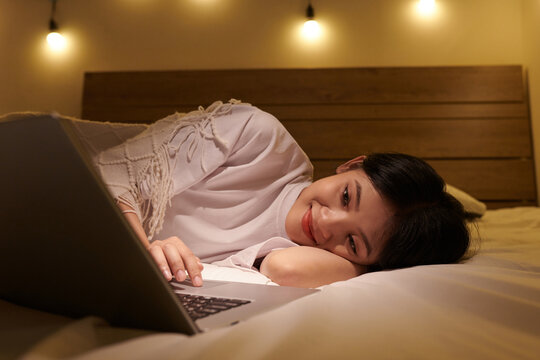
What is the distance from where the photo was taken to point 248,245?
45.0 inches

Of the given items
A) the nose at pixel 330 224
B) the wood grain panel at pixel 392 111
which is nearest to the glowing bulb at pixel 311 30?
the wood grain panel at pixel 392 111

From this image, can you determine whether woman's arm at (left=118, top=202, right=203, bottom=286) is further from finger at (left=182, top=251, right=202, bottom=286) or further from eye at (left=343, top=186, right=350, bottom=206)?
eye at (left=343, top=186, right=350, bottom=206)

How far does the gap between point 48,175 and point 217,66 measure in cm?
275

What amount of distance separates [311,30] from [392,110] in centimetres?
81

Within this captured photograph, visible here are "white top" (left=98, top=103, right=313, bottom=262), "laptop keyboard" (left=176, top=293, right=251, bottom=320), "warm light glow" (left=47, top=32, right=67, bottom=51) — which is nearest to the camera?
"laptop keyboard" (left=176, top=293, right=251, bottom=320)

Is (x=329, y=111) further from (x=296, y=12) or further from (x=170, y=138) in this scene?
(x=170, y=138)

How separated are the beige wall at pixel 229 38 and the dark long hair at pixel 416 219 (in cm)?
207

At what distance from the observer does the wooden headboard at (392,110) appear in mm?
2703

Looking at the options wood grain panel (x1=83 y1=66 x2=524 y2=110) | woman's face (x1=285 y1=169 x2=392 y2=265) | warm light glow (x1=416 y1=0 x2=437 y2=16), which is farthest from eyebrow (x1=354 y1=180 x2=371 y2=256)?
warm light glow (x1=416 y1=0 x2=437 y2=16)

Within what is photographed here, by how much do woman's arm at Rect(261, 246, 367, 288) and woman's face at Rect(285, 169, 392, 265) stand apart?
4 centimetres

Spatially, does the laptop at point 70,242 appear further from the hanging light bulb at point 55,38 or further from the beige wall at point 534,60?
the hanging light bulb at point 55,38

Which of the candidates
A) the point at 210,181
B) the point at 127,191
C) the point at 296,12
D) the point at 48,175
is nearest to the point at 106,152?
the point at 127,191

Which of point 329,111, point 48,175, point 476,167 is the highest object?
point 329,111

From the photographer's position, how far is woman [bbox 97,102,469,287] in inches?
38.2
